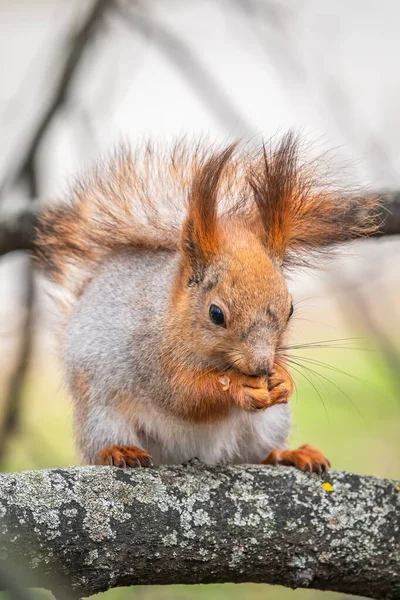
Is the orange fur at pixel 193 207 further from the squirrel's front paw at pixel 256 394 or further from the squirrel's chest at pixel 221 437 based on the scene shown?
the squirrel's chest at pixel 221 437

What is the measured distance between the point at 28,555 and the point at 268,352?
734 millimetres

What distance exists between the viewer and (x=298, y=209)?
2.52 metres

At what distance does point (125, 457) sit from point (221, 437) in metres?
0.37

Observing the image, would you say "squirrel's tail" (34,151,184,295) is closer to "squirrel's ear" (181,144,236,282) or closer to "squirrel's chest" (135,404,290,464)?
"squirrel's ear" (181,144,236,282)

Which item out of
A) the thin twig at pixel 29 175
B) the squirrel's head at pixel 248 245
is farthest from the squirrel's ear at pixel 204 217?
the thin twig at pixel 29 175

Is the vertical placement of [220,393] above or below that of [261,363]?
below

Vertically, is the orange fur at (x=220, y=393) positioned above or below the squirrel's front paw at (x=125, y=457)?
above

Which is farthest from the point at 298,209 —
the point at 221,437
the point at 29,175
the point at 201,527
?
the point at 29,175

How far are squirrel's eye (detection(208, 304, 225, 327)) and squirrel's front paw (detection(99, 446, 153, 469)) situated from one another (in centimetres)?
41

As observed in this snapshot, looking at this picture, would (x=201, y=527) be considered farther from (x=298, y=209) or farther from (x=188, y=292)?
(x=298, y=209)

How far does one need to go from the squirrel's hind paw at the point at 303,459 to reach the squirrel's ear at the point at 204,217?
1.89 feet

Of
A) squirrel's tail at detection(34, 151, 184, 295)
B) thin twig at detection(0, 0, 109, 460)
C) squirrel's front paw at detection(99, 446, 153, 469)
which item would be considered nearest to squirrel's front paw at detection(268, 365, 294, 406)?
squirrel's front paw at detection(99, 446, 153, 469)

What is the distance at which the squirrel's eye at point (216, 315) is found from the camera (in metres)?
2.24

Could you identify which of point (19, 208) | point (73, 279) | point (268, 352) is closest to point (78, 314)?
point (73, 279)
